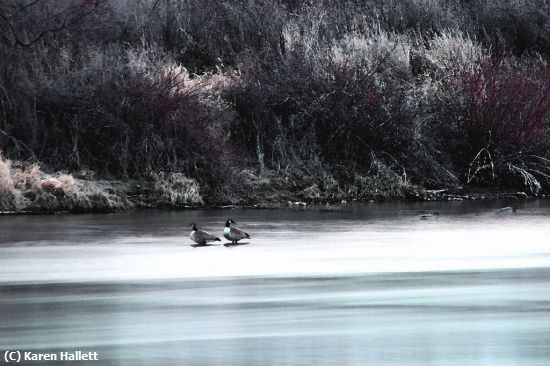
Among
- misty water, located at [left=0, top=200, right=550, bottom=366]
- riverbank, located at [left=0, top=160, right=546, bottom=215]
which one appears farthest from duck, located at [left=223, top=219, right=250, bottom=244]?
riverbank, located at [left=0, top=160, right=546, bottom=215]

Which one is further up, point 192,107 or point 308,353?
point 192,107

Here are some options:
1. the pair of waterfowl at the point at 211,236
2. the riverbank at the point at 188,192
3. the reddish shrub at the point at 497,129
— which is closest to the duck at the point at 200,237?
the pair of waterfowl at the point at 211,236

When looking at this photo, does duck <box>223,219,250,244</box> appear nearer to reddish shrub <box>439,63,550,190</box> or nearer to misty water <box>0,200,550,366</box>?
misty water <box>0,200,550,366</box>

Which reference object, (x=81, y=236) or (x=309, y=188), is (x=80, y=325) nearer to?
(x=81, y=236)

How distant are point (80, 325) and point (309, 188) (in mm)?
15888

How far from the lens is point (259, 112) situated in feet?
102

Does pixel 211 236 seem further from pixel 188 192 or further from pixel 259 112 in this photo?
pixel 259 112

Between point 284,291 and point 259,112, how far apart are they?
1544 cm

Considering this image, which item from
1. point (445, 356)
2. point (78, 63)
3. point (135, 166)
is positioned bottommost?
point (445, 356)

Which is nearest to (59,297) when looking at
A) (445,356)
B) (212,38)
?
(445,356)

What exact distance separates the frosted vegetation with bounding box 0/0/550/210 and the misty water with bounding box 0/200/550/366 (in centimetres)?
397

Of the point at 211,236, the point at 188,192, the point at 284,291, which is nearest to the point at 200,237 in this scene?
the point at 211,236

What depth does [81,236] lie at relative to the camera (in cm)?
2172

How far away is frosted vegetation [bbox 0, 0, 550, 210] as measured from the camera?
2842 cm
